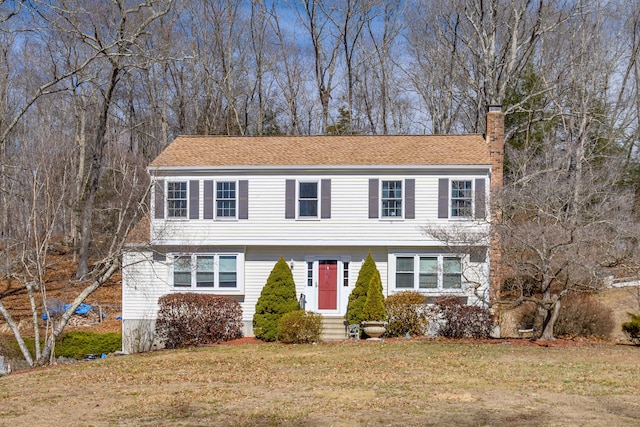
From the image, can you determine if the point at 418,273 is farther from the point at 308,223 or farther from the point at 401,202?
the point at 308,223

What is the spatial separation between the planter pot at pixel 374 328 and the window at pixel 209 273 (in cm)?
471

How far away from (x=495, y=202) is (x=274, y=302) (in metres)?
7.49

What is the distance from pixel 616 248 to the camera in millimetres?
19516

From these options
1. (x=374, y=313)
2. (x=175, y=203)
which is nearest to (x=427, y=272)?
(x=374, y=313)

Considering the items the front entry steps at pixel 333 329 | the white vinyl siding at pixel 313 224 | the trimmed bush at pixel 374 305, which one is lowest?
the front entry steps at pixel 333 329

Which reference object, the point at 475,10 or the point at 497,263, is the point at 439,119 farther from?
the point at 497,263

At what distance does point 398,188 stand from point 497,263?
13.5 feet

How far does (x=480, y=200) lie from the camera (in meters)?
22.5

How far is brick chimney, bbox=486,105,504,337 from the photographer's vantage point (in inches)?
843

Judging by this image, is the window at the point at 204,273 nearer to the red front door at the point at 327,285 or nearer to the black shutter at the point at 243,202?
the black shutter at the point at 243,202

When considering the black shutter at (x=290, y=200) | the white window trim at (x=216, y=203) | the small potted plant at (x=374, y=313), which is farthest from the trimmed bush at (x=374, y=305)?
the white window trim at (x=216, y=203)

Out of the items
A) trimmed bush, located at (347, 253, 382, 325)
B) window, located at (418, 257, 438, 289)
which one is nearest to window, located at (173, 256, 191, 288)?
trimmed bush, located at (347, 253, 382, 325)

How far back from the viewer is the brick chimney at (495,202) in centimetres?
2141

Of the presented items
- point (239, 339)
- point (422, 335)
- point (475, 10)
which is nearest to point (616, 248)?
point (422, 335)
